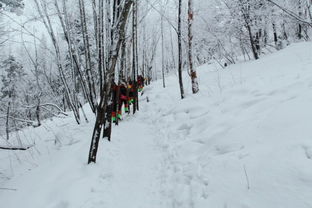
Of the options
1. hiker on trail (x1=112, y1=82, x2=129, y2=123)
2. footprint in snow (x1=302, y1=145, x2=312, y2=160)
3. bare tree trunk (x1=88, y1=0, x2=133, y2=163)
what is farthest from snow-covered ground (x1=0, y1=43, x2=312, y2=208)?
hiker on trail (x1=112, y1=82, x2=129, y2=123)

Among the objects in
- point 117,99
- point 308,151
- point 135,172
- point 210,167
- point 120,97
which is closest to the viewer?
point 308,151

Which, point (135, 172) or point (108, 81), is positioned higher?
point (108, 81)

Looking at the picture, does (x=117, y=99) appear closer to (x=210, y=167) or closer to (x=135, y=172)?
(x=135, y=172)

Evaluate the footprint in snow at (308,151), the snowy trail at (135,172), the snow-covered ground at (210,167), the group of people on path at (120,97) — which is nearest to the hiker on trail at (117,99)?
the group of people on path at (120,97)

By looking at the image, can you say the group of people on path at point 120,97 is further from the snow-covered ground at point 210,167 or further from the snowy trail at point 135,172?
the snow-covered ground at point 210,167

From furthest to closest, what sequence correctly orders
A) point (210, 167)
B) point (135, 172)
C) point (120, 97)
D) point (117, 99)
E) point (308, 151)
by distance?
1. point (120, 97)
2. point (117, 99)
3. point (135, 172)
4. point (210, 167)
5. point (308, 151)

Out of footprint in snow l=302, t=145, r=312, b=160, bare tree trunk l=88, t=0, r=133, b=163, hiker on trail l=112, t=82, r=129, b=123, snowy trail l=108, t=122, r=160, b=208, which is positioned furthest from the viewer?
hiker on trail l=112, t=82, r=129, b=123

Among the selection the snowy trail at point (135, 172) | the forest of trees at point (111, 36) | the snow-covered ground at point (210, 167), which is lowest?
the snowy trail at point (135, 172)

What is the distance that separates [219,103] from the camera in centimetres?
527

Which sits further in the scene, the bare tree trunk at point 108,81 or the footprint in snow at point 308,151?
the bare tree trunk at point 108,81

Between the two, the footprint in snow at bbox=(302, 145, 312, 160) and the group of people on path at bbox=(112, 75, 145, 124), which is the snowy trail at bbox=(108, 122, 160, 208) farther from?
the footprint in snow at bbox=(302, 145, 312, 160)

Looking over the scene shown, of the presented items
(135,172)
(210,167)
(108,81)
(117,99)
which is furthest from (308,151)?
(117,99)

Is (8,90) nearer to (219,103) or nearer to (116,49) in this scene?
(116,49)

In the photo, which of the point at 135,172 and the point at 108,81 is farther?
the point at 108,81
